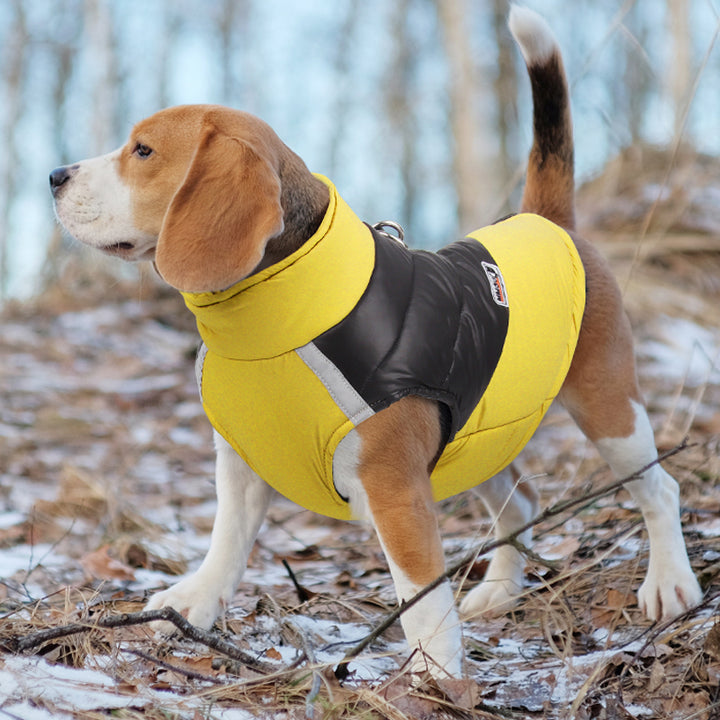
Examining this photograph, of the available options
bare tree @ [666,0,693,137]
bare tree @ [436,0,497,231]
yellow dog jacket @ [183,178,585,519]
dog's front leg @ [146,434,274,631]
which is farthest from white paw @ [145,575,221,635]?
bare tree @ [666,0,693,137]

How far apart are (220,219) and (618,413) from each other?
5.32ft

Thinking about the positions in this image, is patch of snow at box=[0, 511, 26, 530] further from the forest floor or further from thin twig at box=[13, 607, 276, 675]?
thin twig at box=[13, 607, 276, 675]

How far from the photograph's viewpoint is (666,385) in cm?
653

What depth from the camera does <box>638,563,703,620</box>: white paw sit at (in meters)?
2.87

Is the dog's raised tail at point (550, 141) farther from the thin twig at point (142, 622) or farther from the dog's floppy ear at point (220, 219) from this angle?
the thin twig at point (142, 622)

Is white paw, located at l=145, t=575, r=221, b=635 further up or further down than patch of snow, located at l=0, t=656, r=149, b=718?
further down

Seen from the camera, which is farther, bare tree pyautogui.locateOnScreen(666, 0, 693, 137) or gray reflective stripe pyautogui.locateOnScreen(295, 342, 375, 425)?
bare tree pyautogui.locateOnScreen(666, 0, 693, 137)

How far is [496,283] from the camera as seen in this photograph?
109 inches

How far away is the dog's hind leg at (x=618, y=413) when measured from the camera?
3064 mm

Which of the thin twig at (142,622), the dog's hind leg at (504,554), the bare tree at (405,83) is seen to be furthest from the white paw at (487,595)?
the bare tree at (405,83)

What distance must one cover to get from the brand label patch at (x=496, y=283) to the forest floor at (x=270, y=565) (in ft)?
1.89

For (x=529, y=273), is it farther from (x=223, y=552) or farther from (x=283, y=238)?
(x=223, y=552)

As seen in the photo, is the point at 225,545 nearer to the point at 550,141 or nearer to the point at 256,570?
the point at 256,570

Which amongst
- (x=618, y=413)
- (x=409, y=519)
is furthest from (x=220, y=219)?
(x=618, y=413)
